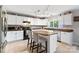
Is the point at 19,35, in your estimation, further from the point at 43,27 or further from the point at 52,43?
the point at 52,43

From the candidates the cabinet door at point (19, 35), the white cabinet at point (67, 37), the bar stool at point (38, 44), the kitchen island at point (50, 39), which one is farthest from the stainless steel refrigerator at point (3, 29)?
the white cabinet at point (67, 37)

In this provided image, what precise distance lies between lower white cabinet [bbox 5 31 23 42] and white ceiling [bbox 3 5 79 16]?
393 millimetres

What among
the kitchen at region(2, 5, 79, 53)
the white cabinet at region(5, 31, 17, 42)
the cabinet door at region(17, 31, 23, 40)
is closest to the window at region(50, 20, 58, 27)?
the kitchen at region(2, 5, 79, 53)

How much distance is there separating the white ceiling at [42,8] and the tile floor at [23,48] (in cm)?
56

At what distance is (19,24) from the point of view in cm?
151

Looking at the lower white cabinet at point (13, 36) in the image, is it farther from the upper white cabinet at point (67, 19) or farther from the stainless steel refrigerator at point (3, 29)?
the upper white cabinet at point (67, 19)

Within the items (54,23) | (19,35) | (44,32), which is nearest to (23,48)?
(19,35)

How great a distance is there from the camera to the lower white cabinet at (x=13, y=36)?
145 centimetres

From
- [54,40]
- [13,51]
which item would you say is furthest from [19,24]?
[54,40]

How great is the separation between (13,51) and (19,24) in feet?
1.59

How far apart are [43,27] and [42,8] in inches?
13.6

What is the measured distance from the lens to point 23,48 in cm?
149

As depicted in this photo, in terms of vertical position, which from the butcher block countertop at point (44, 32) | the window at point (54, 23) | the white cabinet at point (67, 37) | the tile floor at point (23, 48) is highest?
the window at point (54, 23)

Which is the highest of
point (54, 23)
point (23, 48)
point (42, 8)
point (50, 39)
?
point (42, 8)
